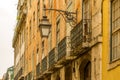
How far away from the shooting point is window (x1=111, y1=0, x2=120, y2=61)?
1683 centimetres

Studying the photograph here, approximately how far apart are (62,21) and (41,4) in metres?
9.40

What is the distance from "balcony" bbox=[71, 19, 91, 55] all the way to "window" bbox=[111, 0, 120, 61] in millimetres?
2251

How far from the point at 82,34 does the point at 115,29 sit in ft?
9.30

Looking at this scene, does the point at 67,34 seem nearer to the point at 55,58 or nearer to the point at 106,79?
the point at 55,58

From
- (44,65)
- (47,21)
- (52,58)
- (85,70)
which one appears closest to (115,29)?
(47,21)

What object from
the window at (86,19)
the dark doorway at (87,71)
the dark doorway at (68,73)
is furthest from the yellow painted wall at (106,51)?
the dark doorway at (68,73)

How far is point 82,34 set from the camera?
1978cm

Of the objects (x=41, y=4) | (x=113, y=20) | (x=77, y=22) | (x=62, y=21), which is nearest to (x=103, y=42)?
(x=113, y=20)

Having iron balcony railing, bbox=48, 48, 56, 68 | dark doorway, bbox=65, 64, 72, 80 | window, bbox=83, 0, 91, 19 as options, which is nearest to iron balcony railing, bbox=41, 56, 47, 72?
iron balcony railing, bbox=48, 48, 56, 68

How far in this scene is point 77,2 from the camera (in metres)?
22.5

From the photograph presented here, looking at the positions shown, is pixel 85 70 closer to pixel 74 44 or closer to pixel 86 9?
pixel 74 44

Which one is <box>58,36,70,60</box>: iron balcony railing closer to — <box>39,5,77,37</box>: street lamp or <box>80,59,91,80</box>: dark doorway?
<box>39,5,77,37</box>: street lamp

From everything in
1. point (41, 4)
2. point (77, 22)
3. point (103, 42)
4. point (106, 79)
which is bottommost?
point (106, 79)

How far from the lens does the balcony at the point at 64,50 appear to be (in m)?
22.5
